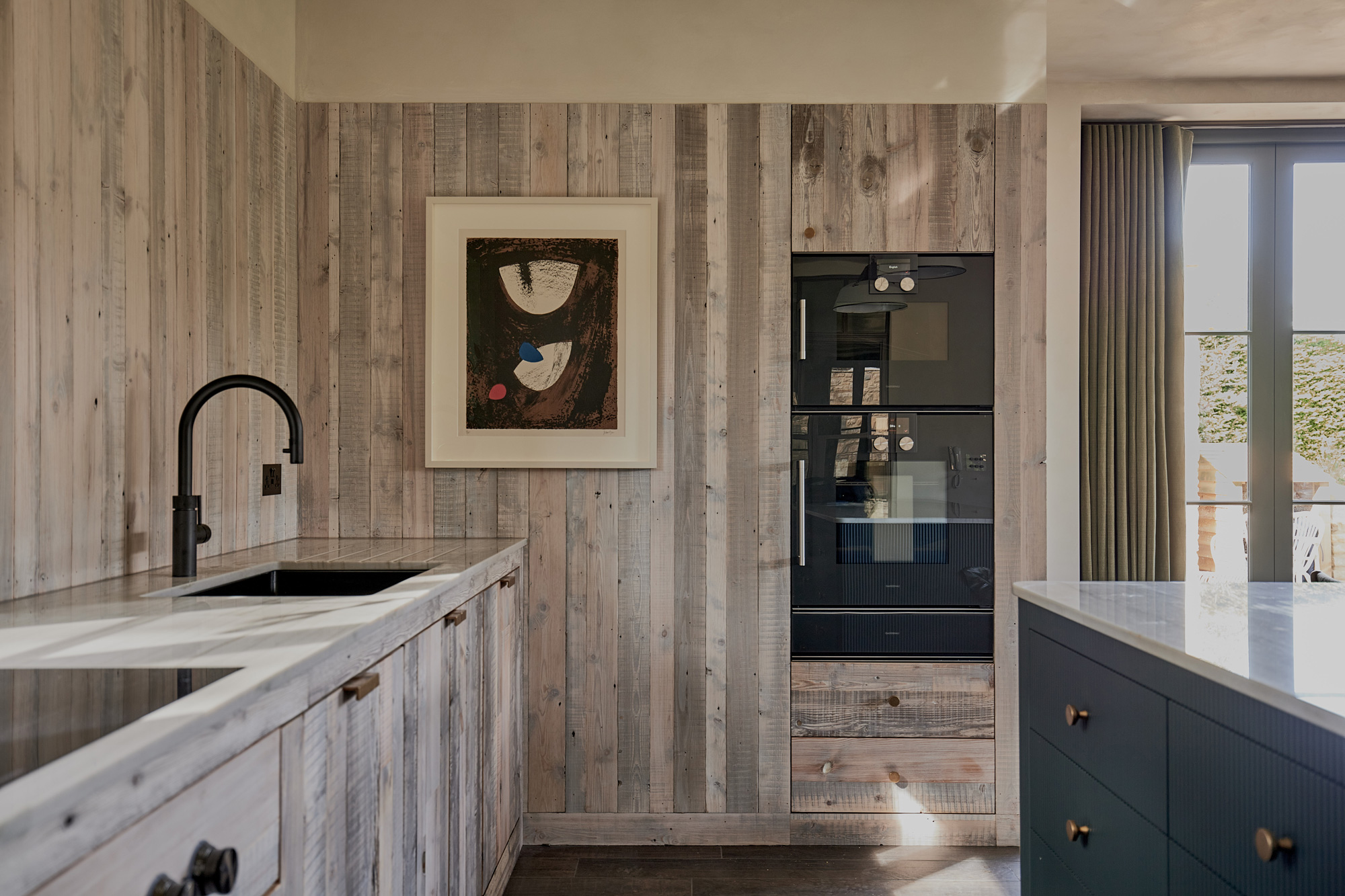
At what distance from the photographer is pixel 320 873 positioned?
3.39 ft

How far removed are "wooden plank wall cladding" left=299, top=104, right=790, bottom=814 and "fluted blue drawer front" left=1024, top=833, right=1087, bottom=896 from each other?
89 centimetres

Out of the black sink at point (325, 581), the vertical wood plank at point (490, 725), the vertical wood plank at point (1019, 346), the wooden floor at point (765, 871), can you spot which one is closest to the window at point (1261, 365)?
the vertical wood plank at point (1019, 346)

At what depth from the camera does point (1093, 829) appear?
1.33 metres

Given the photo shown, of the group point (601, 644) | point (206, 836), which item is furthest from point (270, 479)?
point (206, 836)

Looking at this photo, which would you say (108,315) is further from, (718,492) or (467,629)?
(718,492)

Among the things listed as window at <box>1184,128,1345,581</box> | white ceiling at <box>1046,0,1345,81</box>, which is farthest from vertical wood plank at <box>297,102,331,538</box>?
window at <box>1184,128,1345,581</box>

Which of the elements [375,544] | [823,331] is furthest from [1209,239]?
[375,544]

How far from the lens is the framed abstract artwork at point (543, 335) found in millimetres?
2359

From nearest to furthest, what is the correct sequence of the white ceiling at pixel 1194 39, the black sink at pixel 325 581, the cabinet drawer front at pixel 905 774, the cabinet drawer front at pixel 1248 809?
the cabinet drawer front at pixel 1248 809 < the black sink at pixel 325 581 < the cabinet drawer front at pixel 905 774 < the white ceiling at pixel 1194 39

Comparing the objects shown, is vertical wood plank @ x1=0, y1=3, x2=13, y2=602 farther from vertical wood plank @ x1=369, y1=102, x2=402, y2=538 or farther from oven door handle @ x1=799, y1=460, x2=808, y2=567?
oven door handle @ x1=799, y1=460, x2=808, y2=567

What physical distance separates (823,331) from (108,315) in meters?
1.82

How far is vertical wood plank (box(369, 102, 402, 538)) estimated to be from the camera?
2373 millimetres

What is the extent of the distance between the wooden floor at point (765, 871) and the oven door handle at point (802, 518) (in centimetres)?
88

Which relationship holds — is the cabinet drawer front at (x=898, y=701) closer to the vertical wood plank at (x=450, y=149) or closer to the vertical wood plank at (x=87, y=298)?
the vertical wood plank at (x=450, y=149)
